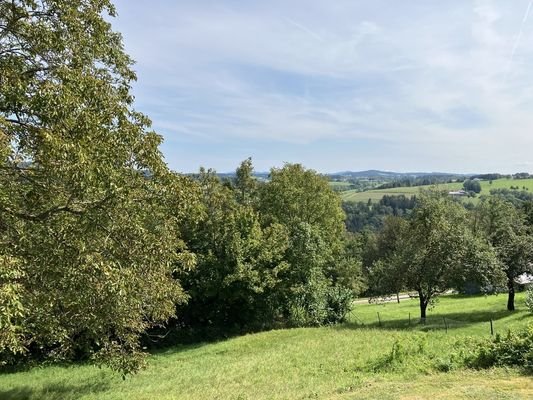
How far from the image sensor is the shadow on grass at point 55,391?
697 inches

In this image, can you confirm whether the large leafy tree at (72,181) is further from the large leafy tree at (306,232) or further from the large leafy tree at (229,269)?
the large leafy tree at (306,232)

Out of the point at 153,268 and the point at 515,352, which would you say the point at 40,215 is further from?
the point at 515,352

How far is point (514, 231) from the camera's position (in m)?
35.8

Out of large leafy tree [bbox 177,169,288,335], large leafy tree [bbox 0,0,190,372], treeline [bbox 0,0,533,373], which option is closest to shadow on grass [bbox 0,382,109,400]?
treeline [bbox 0,0,533,373]

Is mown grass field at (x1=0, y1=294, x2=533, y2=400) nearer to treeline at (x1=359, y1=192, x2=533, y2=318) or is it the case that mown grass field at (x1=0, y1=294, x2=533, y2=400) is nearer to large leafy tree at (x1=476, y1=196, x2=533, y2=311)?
treeline at (x1=359, y1=192, x2=533, y2=318)

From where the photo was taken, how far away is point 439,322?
30906mm

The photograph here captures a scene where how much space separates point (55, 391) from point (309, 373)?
422 inches

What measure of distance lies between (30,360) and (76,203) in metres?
19.4

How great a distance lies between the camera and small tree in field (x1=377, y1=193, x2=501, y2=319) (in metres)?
30.0

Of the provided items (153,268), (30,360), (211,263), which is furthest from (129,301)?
(211,263)

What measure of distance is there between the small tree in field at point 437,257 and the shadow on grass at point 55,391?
2164cm

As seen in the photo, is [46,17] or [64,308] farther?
[64,308]

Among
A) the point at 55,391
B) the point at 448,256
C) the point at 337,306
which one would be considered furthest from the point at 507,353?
the point at 337,306

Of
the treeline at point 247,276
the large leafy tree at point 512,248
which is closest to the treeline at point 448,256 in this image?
the large leafy tree at point 512,248
